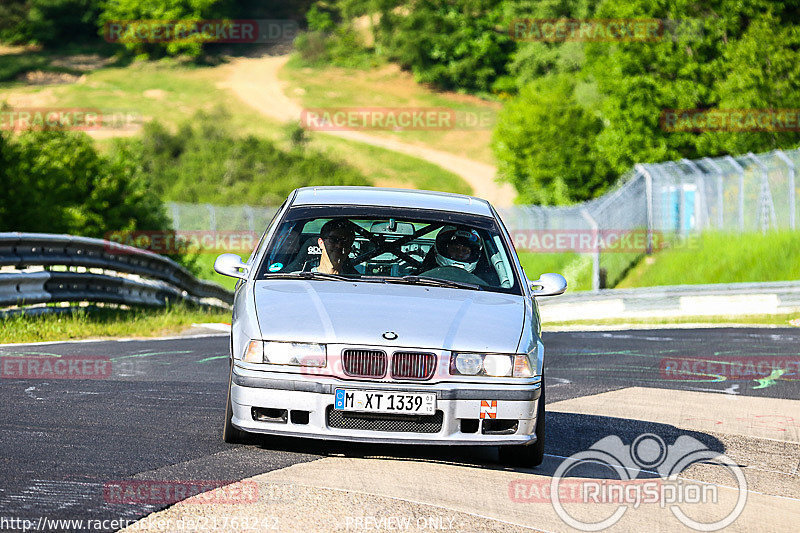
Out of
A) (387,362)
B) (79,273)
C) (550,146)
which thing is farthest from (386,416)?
(550,146)

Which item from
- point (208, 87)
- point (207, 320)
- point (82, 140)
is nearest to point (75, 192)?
point (82, 140)

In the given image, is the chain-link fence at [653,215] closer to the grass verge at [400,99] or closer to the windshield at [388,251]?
the windshield at [388,251]

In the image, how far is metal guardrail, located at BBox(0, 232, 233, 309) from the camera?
1417 centimetres

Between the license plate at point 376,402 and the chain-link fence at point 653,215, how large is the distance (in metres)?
23.4

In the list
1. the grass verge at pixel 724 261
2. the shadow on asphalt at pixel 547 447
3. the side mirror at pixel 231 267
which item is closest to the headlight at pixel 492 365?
the shadow on asphalt at pixel 547 447

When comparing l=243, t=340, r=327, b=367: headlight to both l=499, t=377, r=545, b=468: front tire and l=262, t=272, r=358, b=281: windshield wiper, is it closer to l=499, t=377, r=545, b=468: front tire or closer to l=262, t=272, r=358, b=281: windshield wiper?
l=262, t=272, r=358, b=281: windshield wiper

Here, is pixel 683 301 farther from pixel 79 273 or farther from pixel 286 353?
pixel 286 353

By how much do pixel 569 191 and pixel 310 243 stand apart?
5092 centimetres

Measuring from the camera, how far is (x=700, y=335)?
18.8m

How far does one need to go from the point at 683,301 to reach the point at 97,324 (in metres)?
12.9

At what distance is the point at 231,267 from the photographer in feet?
26.0

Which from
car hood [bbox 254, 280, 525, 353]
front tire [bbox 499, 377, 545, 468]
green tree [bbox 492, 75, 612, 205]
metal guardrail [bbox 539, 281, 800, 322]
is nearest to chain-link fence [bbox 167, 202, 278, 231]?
metal guardrail [bbox 539, 281, 800, 322]

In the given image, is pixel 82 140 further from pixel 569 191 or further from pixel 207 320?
pixel 569 191

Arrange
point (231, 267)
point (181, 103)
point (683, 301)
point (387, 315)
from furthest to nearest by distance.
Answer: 1. point (181, 103)
2. point (683, 301)
3. point (231, 267)
4. point (387, 315)
